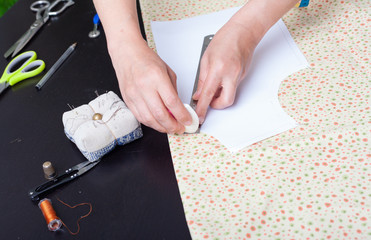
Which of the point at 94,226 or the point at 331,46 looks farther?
the point at 331,46

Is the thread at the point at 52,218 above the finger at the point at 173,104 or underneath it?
underneath

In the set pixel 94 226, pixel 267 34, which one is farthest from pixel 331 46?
pixel 94 226

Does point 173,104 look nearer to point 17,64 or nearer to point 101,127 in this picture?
point 101,127

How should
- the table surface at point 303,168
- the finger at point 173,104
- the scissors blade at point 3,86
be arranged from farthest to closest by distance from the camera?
the scissors blade at point 3,86 < the finger at point 173,104 < the table surface at point 303,168

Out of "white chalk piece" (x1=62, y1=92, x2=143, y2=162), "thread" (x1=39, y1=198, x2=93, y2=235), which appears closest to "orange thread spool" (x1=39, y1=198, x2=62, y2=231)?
"thread" (x1=39, y1=198, x2=93, y2=235)

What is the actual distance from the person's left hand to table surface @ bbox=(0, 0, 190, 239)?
0.12 meters

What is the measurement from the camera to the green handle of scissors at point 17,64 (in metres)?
0.87

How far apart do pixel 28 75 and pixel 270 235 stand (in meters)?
0.67

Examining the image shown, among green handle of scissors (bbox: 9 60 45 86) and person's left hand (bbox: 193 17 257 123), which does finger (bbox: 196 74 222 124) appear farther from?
green handle of scissors (bbox: 9 60 45 86)

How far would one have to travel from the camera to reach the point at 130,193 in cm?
62

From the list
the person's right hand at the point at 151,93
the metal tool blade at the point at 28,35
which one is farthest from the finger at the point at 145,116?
the metal tool blade at the point at 28,35

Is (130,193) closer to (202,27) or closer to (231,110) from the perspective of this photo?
(231,110)

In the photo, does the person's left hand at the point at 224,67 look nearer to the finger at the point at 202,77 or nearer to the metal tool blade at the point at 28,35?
the finger at the point at 202,77

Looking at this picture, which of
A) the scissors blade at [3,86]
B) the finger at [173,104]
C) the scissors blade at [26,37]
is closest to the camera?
the finger at [173,104]
